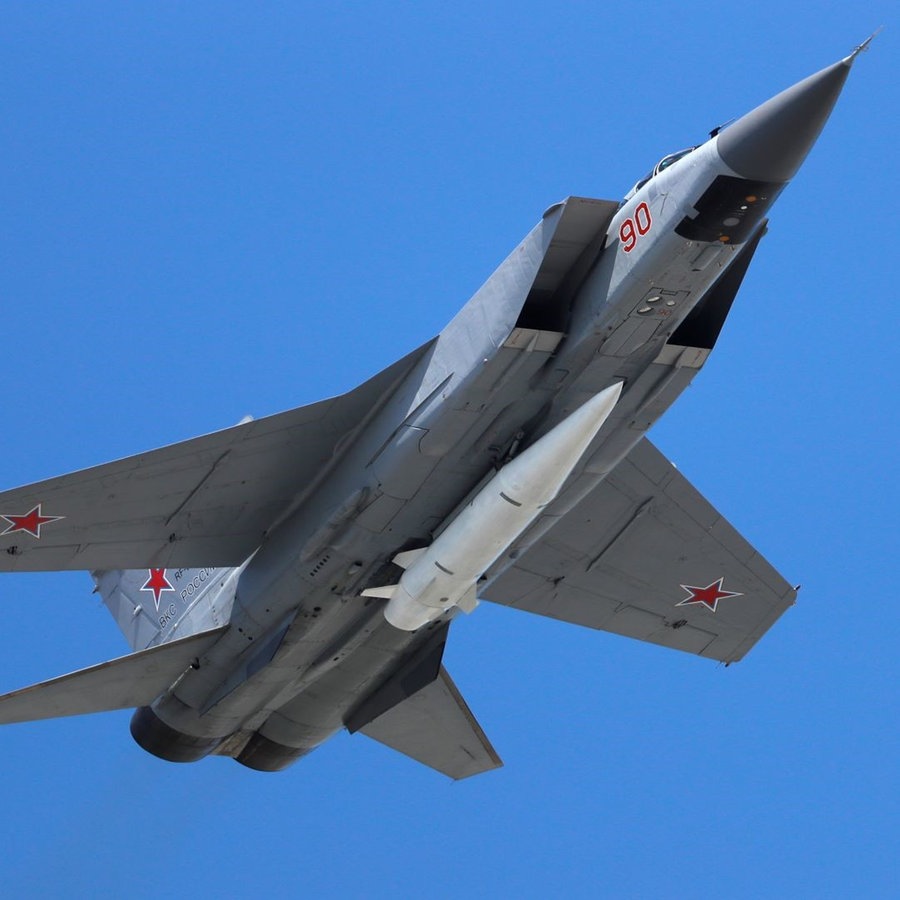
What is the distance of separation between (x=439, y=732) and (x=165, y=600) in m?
3.26

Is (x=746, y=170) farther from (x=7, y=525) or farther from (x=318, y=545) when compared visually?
(x=7, y=525)

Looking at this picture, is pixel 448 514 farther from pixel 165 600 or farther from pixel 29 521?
pixel 165 600

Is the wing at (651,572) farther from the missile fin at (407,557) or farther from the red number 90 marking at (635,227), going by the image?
the red number 90 marking at (635,227)

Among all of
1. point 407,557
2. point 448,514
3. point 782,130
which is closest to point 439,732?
Answer: point 407,557

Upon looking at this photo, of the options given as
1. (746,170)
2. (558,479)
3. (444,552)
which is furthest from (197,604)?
(746,170)

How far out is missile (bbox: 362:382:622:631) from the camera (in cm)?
1378

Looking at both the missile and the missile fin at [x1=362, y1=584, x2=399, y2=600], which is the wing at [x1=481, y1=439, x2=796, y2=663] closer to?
the missile fin at [x1=362, y1=584, x2=399, y2=600]

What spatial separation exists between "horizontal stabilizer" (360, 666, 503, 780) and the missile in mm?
3072

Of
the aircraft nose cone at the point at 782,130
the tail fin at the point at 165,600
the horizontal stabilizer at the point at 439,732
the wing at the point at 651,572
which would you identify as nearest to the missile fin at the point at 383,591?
the tail fin at the point at 165,600

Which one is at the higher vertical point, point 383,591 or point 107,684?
point 107,684

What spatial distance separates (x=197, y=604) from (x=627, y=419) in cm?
533

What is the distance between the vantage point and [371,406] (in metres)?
15.3

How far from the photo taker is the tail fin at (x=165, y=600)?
55.4ft

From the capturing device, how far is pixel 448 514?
14914 millimetres
